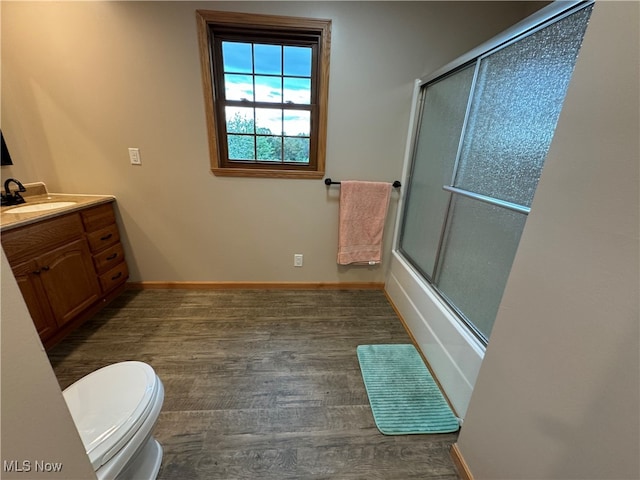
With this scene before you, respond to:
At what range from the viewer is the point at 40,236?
147cm

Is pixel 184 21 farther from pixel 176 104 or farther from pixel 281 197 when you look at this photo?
pixel 281 197

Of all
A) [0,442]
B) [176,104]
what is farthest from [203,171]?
[0,442]

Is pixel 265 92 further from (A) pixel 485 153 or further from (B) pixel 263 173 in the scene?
(A) pixel 485 153

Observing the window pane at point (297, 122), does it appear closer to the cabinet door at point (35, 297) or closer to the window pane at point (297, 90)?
the window pane at point (297, 90)

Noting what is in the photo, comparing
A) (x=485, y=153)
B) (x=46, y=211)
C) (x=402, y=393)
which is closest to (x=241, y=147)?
(x=46, y=211)

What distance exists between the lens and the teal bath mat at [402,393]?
1258mm

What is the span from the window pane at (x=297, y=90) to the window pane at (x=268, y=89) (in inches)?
2.0

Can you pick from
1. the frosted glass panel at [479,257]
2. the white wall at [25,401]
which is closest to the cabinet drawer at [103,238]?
the white wall at [25,401]

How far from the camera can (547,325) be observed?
71 cm

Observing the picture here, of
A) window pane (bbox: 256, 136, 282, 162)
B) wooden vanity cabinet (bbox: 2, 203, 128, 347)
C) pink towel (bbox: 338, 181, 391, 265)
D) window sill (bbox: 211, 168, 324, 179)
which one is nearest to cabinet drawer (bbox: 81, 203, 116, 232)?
wooden vanity cabinet (bbox: 2, 203, 128, 347)

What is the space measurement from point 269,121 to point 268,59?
0.41m

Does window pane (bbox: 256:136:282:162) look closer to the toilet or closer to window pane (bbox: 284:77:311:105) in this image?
window pane (bbox: 284:77:311:105)

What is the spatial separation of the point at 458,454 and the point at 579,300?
902 mm

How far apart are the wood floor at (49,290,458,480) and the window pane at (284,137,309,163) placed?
119cm
